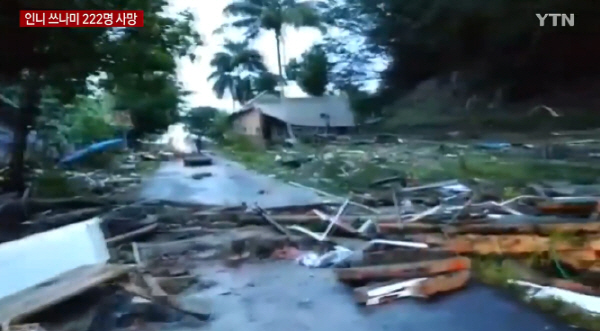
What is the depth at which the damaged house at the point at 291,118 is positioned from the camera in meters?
1.51

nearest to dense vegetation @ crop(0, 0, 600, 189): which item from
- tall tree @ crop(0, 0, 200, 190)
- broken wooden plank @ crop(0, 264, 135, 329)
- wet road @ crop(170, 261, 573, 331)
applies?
tall tree @ crop(0, 0, 200, 190)

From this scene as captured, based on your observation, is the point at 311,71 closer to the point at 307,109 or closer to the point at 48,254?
the point at 307,109

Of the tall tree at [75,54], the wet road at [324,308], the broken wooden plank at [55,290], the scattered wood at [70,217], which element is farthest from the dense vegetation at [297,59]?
the wet road at [324,308]

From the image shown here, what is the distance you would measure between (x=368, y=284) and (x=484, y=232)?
288mm

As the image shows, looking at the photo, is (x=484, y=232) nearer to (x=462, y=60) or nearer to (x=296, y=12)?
(x=462, y=60)

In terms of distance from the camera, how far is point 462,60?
159cm

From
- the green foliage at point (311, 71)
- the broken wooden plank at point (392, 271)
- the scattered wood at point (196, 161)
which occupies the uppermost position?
the green foliage at point (311, 71)

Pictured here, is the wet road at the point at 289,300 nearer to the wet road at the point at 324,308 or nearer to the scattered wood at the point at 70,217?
the wet road at the point at 324,308

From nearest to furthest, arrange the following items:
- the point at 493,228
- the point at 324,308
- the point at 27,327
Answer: the point at 27,327, the point at 324,308, the point at 493,228

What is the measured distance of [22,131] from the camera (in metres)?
1.48

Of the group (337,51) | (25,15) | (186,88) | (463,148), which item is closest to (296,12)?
(337,51)

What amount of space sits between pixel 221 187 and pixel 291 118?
217 mm

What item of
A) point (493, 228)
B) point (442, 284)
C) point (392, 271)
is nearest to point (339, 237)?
point (392, 271)
